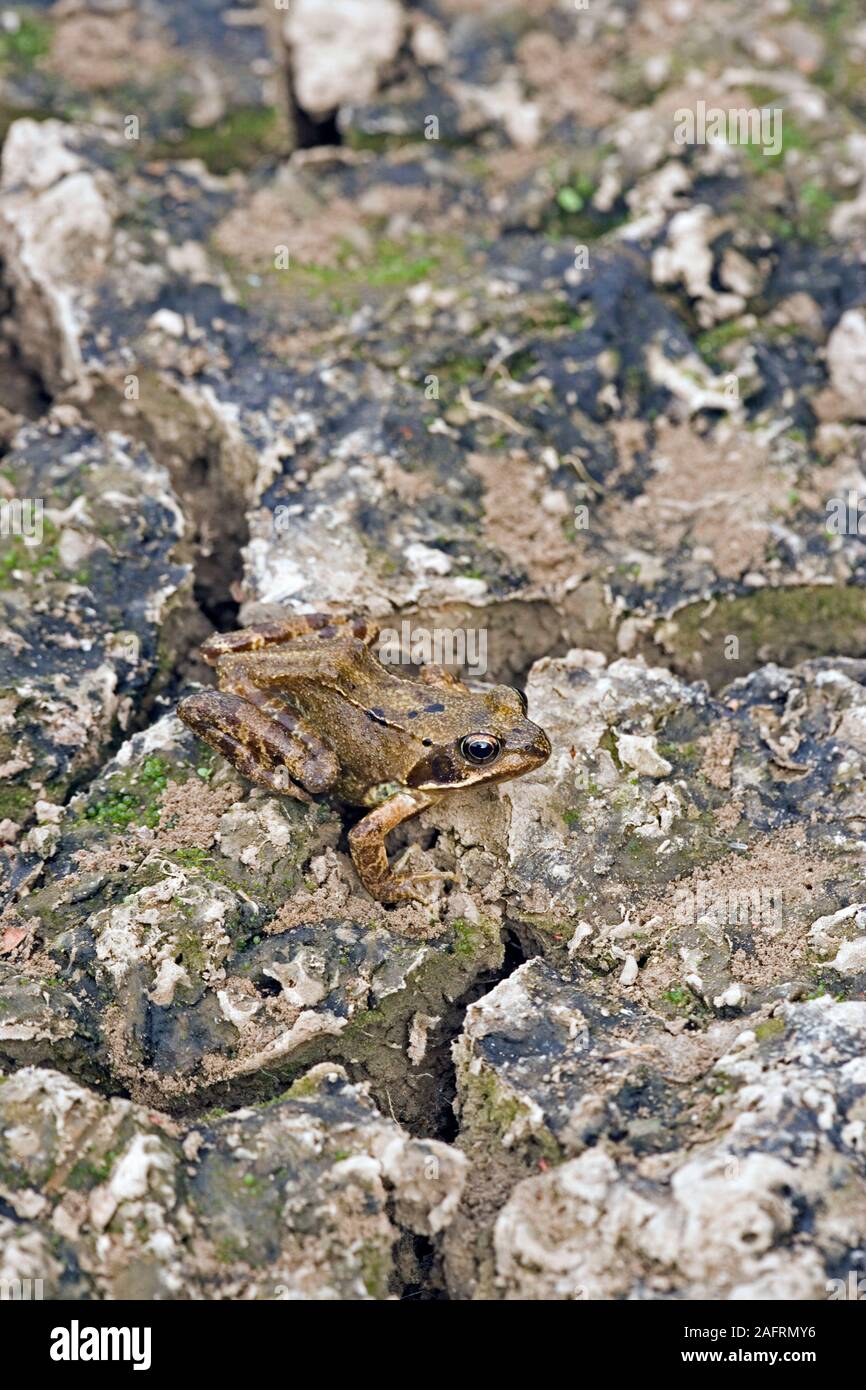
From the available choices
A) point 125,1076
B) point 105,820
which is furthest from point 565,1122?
point 105,820

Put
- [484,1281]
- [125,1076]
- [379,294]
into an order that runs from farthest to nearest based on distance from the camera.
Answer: [379,294] → [125,1076] → [484,1281]

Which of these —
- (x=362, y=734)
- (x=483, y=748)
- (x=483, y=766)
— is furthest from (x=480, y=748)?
(x=362, y=734)

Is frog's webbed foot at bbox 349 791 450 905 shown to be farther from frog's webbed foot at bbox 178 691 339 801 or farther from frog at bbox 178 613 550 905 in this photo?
frog's webbed foot at bbox 178 691 339 801

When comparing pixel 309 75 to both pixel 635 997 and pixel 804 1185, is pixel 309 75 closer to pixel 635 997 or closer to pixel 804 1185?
pixel 635 997

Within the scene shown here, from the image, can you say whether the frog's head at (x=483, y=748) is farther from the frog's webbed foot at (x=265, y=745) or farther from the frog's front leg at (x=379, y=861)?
the frog's webbed foot at (x=265, y=745)

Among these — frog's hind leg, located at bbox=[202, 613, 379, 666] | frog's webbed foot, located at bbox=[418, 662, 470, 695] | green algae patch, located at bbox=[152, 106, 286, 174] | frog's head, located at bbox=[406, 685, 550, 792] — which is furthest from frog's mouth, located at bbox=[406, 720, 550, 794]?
green algae patch, located at bbox=[152, 106, 286, 174]
